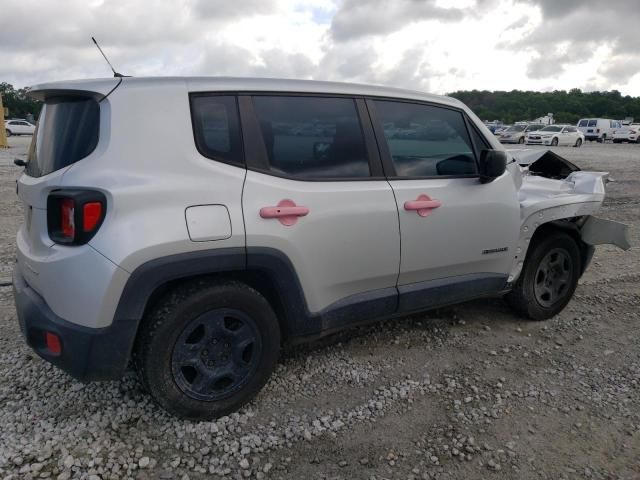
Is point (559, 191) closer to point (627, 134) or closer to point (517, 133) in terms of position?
point (517, 133)

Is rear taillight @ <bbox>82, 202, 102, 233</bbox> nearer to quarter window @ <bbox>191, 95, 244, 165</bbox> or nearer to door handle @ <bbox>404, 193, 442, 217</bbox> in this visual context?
quarter window @ <bbox>191, 95, 244, 165</bbox>

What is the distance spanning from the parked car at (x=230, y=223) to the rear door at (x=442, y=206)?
1 centimetres

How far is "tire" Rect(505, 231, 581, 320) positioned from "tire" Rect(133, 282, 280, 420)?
2.21 m

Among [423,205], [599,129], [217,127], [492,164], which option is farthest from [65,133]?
[599,129]

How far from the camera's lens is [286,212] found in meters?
2.72

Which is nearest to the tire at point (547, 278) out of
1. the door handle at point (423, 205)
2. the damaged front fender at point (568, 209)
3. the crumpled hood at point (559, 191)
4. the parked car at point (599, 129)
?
the damaged front fender at point (568, 209)

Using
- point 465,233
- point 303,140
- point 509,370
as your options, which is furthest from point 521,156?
point 303,140

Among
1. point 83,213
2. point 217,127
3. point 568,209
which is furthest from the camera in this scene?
point 568,209

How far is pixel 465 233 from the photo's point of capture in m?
3.44

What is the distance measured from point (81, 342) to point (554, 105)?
91.9m

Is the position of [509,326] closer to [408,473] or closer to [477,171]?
[477,171]

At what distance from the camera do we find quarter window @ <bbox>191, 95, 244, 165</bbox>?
8.63 ft

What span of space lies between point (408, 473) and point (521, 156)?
3.60 meters

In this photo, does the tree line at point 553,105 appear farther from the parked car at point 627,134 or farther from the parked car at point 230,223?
the parked car at point 230,223
